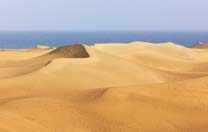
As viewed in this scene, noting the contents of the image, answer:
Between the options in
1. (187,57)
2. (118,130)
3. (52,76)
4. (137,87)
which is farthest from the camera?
(187,57)

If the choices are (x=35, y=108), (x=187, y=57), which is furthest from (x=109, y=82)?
(x=187, y=57)

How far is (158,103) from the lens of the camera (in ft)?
46.6

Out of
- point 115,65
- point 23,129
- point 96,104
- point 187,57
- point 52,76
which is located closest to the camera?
point 23,129

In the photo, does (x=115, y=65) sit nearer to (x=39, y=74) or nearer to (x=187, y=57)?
(x=39, y=74)

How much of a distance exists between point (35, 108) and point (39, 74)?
6.74m

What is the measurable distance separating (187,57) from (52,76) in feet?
61.4

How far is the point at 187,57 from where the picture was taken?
3747 cm

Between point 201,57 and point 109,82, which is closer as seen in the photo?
point 109,82

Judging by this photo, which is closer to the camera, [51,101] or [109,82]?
[51,101]

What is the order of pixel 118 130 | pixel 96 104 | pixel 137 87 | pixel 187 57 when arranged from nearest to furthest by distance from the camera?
pixel 118 130, pixel 96 104, pixel 137 87, pixel 187 57

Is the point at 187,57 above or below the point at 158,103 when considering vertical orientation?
below

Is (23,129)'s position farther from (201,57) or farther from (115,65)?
(201,57)

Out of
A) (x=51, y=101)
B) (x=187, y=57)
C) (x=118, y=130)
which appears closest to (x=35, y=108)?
(x=51, y=101)

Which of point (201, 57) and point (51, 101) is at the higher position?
point (51, 101)
